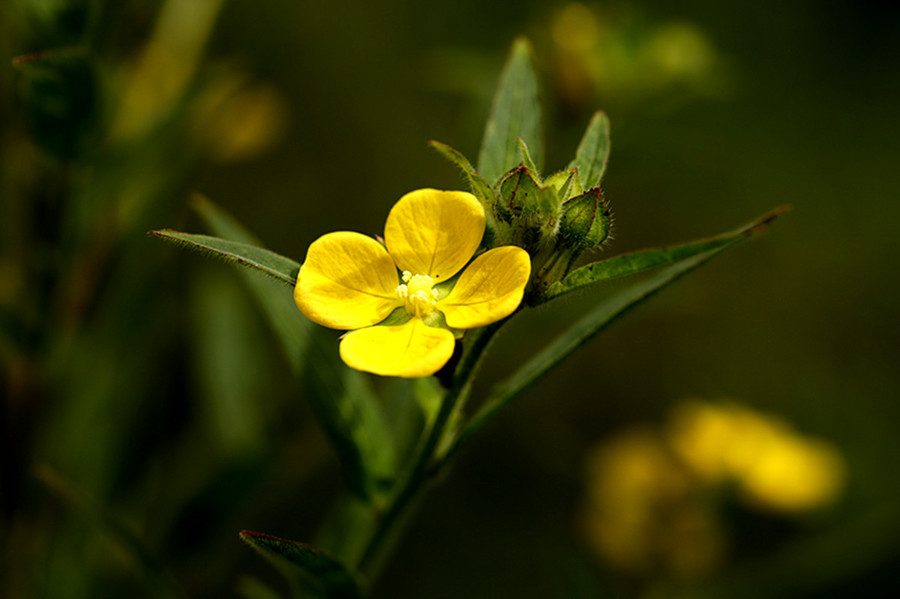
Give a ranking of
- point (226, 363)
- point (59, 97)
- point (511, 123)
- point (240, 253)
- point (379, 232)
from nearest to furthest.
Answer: point (240, 253) → point (511, 123) → point (59, 97) → point (226, 363) → point (379, 232)

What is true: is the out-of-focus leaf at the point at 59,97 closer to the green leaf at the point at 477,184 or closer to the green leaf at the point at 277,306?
the green leaf at the point at 277,306

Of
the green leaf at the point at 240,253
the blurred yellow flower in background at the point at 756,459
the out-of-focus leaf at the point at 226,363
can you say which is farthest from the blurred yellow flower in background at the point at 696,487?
the green leaf at the point at 240,253

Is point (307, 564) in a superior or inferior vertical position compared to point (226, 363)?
superior

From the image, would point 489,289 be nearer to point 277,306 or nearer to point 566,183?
point 566,183

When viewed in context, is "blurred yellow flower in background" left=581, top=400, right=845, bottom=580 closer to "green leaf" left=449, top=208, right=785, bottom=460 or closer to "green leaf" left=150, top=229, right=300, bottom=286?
"green leaf" left=449, top=208, right=785, bottom=460

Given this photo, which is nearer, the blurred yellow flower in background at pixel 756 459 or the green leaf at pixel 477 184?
the green leaf at pixel 477 184

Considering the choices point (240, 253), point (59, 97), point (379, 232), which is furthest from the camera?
point (379, 232)

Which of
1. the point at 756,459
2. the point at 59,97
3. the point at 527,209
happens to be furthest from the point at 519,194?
the point at 756,459
